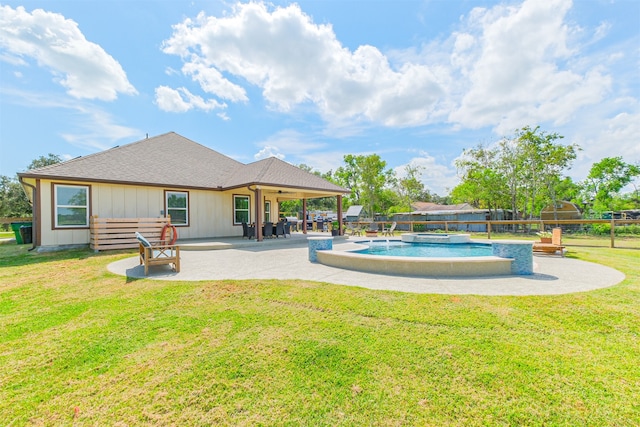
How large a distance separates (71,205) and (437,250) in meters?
13.5

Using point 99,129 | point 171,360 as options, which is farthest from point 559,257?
point 99,129

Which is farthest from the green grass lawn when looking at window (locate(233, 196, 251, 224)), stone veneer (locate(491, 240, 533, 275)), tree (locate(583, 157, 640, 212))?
tree (locate(583, 157, 640, 212))

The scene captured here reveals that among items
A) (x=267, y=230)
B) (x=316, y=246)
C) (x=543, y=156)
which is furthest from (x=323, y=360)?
(x=543, y=156)

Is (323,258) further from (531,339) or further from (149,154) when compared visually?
(149,154)

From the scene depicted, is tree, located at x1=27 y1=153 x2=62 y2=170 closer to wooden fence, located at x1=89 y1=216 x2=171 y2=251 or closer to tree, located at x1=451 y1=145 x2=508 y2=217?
wooden fence, located at x1=89 y1=216 x2=171 y2=251

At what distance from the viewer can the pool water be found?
28.9 feet

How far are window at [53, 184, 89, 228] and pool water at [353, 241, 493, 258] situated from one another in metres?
10.3

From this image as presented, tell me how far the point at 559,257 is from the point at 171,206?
1436 centimetres

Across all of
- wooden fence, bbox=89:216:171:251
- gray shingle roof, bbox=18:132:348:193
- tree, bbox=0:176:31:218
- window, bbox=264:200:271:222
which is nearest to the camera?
wooden fence, bbox=89:216:171:251

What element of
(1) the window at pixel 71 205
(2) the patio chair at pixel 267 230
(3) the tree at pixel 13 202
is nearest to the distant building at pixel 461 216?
(2) the patio chair at pixel 267 230

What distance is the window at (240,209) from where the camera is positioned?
46.8 feet

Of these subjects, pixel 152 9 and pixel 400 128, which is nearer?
pixel 152 9

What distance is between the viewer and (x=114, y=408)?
6.58 feet

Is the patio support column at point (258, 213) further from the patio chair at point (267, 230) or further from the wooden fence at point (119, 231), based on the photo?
the wooden fence at point (119, 231)
